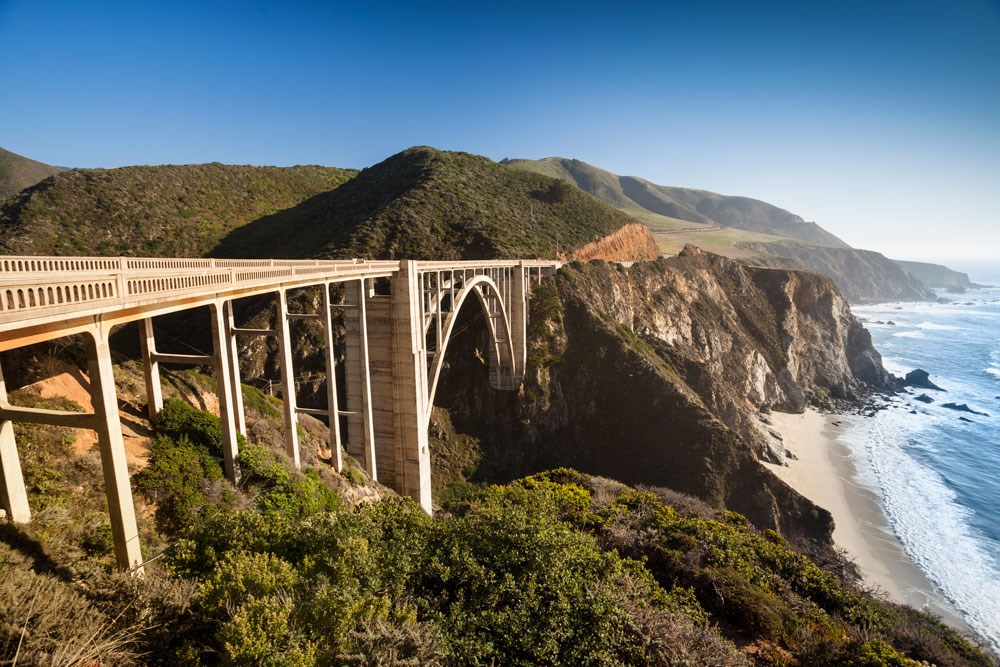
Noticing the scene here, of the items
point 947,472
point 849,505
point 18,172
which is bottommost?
point 849,505

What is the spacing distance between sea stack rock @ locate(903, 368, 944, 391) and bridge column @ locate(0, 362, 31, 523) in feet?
236

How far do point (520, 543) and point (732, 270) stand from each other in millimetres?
58439

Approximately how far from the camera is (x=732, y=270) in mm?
57344

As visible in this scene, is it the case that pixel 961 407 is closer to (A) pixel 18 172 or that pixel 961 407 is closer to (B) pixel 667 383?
(B) pixel 667 383

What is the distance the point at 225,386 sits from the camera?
992 centimetres

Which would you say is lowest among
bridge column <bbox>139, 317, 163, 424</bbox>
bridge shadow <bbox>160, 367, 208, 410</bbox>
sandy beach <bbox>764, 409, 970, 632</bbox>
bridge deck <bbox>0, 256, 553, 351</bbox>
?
sandy beach <bbox>764, 409, 970, 632</bbox>

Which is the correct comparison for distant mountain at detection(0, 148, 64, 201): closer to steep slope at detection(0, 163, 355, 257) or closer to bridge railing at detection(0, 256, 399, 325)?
steep slope at detection(0, 163, 355, 257)

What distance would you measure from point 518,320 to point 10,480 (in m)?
28.9

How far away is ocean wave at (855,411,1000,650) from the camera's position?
68.6 feet

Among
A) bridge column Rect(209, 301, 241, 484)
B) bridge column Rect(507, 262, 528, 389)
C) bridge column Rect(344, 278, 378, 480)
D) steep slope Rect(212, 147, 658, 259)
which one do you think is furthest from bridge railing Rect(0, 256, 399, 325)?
steep slope Rect(212, 147, 658, 259)

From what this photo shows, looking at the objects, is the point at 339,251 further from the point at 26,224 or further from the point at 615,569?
the point at 615,569

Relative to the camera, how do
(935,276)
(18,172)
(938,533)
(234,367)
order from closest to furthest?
(234,367), (938,533), (18,172), (935,276)

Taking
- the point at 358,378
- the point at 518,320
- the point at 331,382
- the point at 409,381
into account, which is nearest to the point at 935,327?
the point at 518,320

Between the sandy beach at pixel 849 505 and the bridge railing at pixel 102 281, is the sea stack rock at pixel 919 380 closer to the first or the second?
the sandy beach at pixel 849 505
